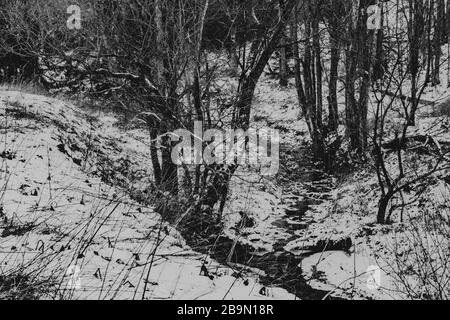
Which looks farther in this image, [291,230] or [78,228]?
[291,230]

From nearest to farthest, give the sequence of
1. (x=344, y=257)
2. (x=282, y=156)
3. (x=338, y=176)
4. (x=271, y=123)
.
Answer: (x=344, y=257) < (x=338, y=176) < (x=282, y=156) < (x=271, y=123)

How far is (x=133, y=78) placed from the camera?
8.02 meters

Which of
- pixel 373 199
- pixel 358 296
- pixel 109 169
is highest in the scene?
pixel 109 169

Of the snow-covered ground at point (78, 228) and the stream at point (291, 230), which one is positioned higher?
the snow-covered ground at point (78, 228)

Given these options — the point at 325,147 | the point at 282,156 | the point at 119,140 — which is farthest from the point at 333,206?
the point at 119,140

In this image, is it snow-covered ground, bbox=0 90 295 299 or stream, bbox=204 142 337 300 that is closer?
snow-covered ground, bbox=0 90 295 299

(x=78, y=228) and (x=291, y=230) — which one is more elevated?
(x=78, y=228)

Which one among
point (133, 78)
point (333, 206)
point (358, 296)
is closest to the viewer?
point (358, 296)

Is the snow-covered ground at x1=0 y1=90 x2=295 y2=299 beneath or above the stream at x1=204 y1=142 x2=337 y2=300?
above

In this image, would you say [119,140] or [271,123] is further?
[271,123]

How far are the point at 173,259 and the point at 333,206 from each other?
595 centimetres

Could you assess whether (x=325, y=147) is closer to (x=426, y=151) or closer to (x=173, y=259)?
(x=426, y=151)

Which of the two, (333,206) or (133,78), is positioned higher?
(133,78)

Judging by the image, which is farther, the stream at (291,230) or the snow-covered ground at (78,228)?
the stream at (291,230)
